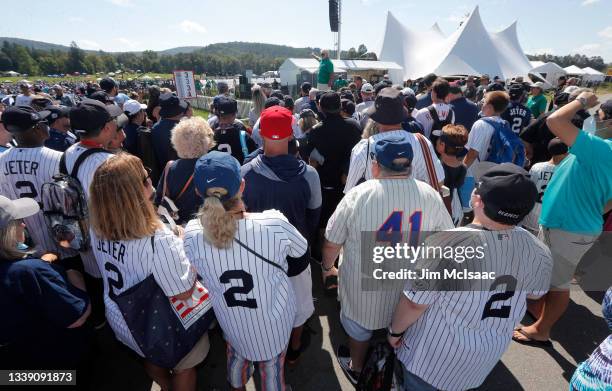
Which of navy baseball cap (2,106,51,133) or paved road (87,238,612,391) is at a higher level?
navy baseball cap (2,106,51,133)

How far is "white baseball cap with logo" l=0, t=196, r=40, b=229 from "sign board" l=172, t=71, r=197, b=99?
346 inches

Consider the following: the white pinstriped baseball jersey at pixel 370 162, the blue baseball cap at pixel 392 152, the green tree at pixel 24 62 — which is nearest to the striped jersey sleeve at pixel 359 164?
the white pinstriped baseball jersey at pixel 370 162

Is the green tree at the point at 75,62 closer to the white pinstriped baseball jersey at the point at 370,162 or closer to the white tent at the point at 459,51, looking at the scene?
the white tent at the point at 459,51

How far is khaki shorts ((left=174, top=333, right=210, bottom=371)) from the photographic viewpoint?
7.19 feet

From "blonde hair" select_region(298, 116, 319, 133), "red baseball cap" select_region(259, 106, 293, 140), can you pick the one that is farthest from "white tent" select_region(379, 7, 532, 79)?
"red baseball cap" select_region(259, 106, 293, 140)

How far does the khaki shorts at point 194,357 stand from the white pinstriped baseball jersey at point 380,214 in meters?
1.23

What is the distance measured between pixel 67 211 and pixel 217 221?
1.66 meters

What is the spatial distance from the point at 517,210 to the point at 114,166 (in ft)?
7.61

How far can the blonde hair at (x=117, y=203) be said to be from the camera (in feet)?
5.98

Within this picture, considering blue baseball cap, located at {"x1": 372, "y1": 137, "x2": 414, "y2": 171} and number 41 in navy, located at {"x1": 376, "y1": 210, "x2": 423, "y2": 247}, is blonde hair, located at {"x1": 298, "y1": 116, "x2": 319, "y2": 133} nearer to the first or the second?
blue baseball cap, located at {"x1": 372, "y1": 137, "x2": 414, "y2": 171}

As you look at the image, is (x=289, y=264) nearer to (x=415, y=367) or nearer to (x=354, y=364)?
(x=415, y=367)

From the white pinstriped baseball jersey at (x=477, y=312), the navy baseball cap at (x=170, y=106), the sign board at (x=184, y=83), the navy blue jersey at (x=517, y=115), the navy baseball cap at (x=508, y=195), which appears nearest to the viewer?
the navy baseball cap at (x=508, y=195)

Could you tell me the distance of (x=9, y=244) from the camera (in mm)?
1721

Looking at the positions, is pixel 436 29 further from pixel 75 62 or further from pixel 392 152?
pixel 75 62
